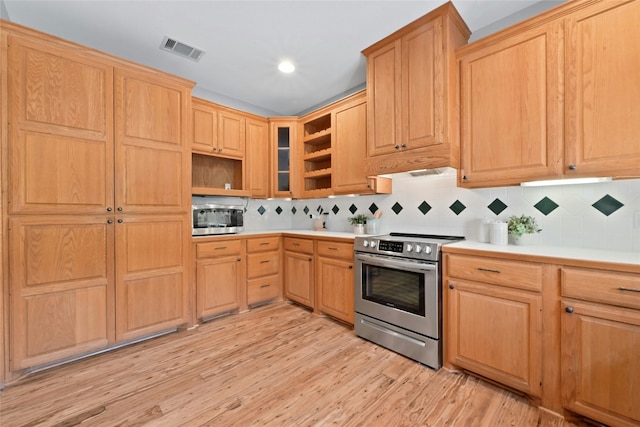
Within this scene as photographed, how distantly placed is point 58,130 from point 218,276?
1.79 meters

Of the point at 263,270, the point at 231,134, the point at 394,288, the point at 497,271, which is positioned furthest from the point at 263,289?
the point at 497,271

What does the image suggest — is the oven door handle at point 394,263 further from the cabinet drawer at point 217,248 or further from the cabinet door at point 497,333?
the cabinet drawer at point 217,248

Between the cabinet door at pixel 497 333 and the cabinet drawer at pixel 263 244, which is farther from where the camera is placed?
the cabinet drawer at pixel 263 244

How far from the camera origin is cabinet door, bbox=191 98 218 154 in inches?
118

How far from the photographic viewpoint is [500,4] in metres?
2.01

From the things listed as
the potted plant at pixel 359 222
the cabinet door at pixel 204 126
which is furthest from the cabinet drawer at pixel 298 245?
the cabinet door at pixel 204 126

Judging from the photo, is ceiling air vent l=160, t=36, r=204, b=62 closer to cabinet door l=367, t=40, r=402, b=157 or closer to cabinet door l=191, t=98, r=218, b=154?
cabinet door l=191, t=98, r=218, b=154

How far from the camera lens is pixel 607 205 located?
176 centimetres

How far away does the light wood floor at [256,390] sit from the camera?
1525 millimetres

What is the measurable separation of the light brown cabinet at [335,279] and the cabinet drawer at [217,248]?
92 cm

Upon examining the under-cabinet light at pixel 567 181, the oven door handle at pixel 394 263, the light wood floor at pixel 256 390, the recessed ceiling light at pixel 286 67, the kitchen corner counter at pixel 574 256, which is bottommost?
→ the light wood floor at pixel 256 390

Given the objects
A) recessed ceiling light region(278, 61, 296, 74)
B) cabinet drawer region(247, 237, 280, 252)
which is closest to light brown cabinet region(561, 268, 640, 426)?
cabinet drawer region(247, 237, 280, 252)

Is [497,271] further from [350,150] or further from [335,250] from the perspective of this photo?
[350,150]

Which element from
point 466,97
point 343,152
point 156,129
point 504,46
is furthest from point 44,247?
point 504,46
